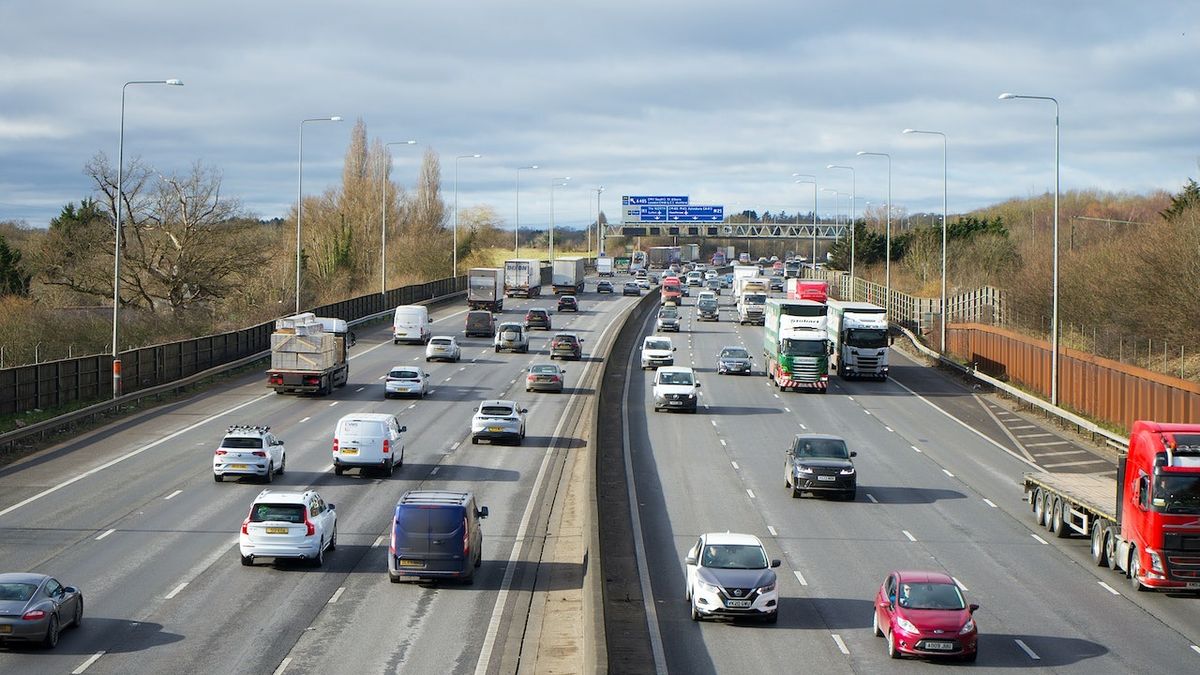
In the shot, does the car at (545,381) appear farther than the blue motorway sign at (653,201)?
No

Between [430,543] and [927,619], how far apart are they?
365 inches

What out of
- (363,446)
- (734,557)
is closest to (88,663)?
(734,557)

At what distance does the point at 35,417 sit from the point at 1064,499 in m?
30.6

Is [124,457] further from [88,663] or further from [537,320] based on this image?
[537,320]

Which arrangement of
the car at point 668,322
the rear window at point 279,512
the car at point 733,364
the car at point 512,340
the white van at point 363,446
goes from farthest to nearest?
the car at point 668,322
the car at point 512,340
the car at point 733,364
the white van at point 363,446
the rear window at point 279,512

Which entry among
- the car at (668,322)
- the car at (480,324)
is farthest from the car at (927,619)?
→ the car at (668,322)

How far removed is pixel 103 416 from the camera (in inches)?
1812

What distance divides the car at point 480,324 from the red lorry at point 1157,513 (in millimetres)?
55167

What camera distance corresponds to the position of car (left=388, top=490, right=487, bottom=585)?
82.4ft

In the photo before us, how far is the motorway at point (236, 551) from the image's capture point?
2066 centimetres

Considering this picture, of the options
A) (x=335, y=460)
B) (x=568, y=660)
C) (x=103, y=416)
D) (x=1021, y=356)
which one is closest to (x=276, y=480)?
(x=335, y=460)

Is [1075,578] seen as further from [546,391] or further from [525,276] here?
[525,276]

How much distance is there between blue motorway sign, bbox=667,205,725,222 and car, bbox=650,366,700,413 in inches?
4537

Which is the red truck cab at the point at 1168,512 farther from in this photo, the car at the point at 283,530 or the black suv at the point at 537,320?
the black suv at the point at 537,320
